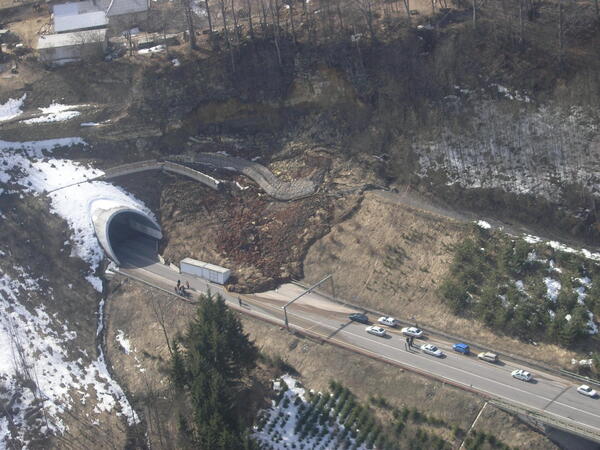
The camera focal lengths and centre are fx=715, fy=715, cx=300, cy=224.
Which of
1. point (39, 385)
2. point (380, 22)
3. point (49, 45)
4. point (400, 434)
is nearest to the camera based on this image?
point (400, 434)

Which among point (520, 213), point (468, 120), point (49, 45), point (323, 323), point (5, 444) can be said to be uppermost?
point (49, 45)

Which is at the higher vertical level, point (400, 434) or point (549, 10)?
point (549, 10)

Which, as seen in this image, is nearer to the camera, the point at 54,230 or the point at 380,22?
the point at 54,230

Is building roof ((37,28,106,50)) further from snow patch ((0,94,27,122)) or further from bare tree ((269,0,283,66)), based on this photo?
bare tree ((269,0,283,66))

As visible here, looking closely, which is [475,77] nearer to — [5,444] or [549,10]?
[549,10]

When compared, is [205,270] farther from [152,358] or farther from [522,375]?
[522,375]

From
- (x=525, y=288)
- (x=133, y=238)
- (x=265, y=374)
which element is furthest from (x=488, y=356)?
(x=133, y=238)

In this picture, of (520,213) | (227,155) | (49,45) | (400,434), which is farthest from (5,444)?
(49,45)
